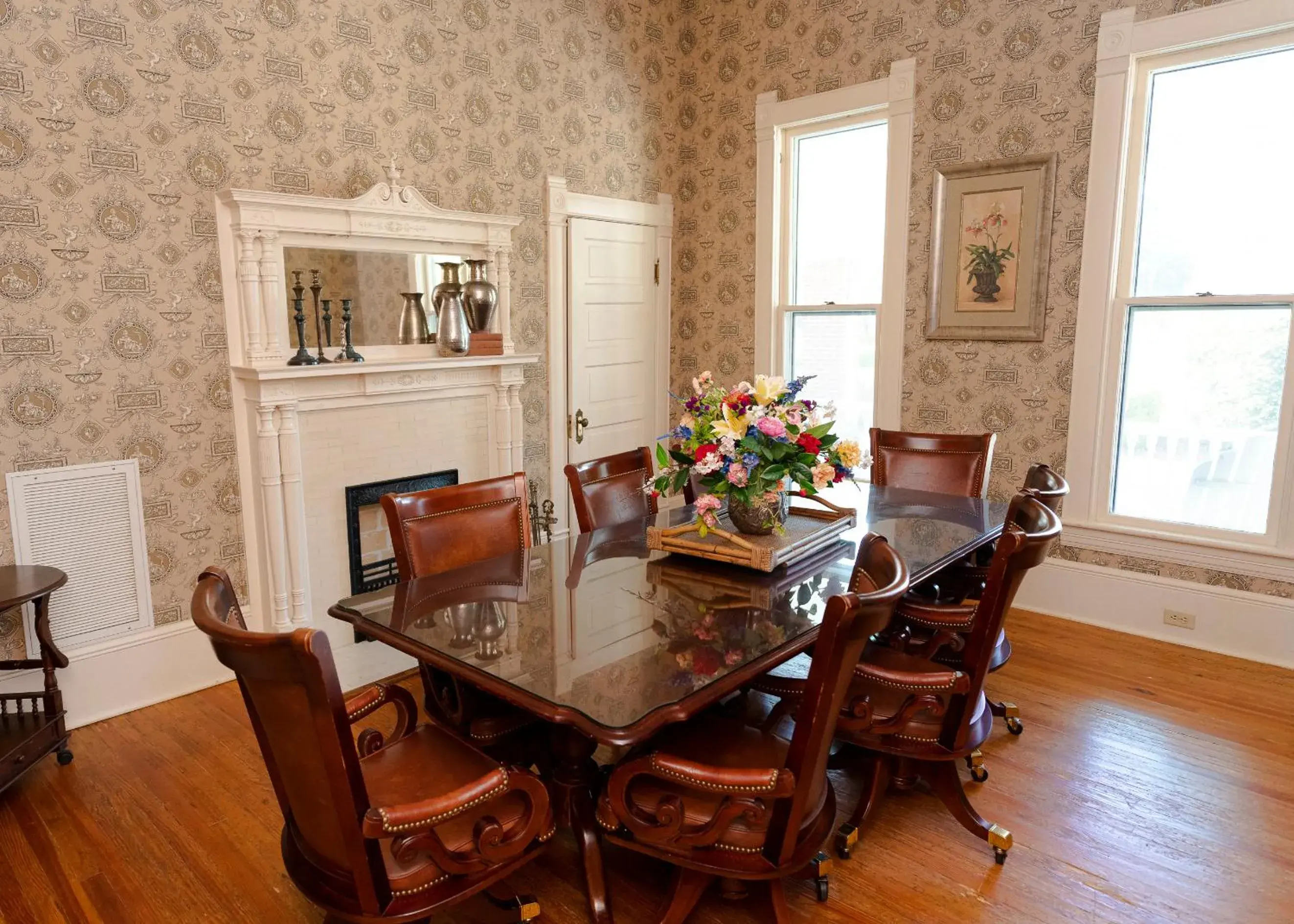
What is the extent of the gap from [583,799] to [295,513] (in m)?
1.98

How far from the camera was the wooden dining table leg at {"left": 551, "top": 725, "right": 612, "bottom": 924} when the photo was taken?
2.04 meters

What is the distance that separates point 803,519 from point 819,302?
242cm

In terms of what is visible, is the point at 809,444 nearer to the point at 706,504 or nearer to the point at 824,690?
the point at 706,504

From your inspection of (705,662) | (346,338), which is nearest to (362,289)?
(346,338)

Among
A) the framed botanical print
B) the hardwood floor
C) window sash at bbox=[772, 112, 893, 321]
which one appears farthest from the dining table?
window sash at bbox=[772, 112, 893, 321]

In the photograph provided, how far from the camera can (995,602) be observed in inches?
82.2

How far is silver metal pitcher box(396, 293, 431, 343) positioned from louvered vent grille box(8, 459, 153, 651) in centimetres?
124

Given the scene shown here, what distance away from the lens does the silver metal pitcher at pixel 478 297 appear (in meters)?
4.01

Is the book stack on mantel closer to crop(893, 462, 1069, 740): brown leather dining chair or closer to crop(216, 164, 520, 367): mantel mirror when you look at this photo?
crop(216, 164, 520, 367): mantel mirror

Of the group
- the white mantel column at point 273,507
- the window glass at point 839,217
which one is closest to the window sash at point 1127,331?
the window glass at point 839,217

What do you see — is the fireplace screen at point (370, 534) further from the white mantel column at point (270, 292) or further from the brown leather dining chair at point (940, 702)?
the brown leather dining chair at point (940, 702)

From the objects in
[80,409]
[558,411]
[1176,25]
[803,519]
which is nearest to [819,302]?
[558,411]

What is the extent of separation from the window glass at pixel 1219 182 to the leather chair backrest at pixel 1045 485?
59.0 inches

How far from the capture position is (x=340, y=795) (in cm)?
146
